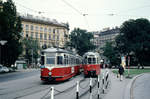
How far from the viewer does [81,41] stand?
254 ft

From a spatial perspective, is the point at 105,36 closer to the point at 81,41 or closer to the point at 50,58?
the point at 81,41

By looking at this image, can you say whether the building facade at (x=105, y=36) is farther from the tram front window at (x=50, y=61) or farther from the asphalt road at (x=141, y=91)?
the asphalt road at (x=141, y=91)

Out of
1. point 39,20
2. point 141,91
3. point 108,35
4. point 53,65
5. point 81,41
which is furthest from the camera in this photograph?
point 108,35

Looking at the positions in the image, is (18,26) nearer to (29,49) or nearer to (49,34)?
(29,49)

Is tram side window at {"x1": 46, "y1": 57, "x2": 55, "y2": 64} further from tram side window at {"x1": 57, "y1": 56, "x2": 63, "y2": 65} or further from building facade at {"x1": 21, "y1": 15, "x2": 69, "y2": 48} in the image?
building facade at {"x1": 21, "y1": 15, "x2": 69, "y2": 48}

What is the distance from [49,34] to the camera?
8938cm

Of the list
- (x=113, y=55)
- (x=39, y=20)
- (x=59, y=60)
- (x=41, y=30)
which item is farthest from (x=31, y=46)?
(x=59, y=60)

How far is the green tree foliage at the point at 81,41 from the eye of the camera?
254 ft

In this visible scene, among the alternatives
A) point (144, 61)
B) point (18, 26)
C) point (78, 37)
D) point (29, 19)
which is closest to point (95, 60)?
point (18, 26)

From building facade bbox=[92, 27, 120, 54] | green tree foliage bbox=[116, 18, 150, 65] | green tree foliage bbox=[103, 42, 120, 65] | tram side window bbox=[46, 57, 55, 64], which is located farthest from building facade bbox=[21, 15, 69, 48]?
tram side window bbox=[46, 57, 55, 64]

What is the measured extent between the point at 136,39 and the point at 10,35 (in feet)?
108

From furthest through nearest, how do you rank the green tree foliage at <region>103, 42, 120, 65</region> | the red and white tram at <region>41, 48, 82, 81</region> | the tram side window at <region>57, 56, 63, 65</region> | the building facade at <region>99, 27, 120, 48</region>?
1. the building facade at <region>99, 27, 120, 48</region>
2. the green tree foliage at <region>103, 42, 120, 65</region>
3. the tram side window at <region>57, 56, 63, 65</region>
4. the red and white tram at <region>41, 48, 82, 81</region>

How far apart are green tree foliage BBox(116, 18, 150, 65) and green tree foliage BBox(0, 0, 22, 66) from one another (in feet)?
95.8

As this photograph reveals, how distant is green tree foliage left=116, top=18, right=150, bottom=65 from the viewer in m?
55.5
